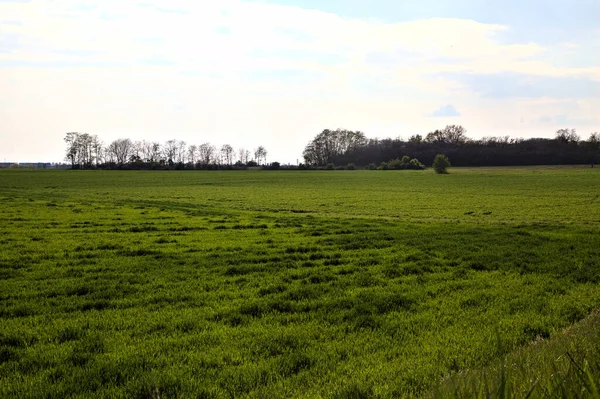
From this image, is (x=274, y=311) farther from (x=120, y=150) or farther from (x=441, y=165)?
(x=120, y=150)

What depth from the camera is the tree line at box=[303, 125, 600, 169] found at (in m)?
157

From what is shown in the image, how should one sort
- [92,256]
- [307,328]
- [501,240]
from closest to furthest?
[307,328]
[92,256]
[501,240]

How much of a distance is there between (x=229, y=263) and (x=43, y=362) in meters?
6.63

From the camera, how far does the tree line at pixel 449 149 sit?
156750 mm

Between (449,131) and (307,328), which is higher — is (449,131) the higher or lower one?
the higher one

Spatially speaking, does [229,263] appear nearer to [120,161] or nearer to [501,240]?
[501,240]

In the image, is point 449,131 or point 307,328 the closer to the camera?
point 307,328

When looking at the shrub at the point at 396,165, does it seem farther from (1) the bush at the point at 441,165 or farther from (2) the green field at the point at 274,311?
(2) the green field at the point at 274,311

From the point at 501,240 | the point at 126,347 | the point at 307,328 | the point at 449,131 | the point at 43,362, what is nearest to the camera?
the point at 43,362

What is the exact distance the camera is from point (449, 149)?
17475 centimetres

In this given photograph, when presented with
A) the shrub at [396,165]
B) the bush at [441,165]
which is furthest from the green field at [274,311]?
the shrub at [396,165]

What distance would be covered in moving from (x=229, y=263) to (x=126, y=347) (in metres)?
6.04

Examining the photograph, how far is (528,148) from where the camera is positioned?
6545 inches

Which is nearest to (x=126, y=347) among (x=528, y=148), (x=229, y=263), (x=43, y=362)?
(x=43, y=362)
